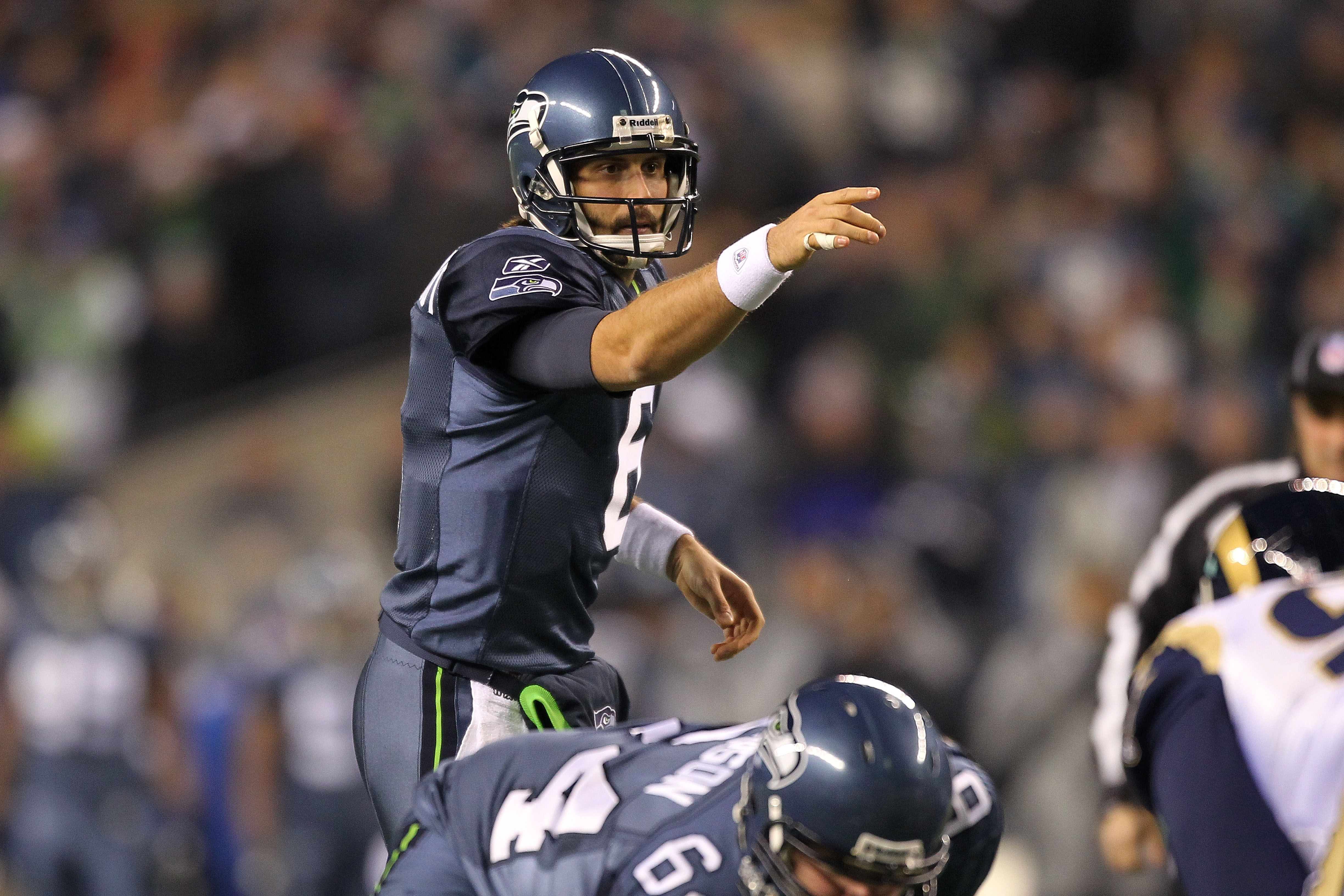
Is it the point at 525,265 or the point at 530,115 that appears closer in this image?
the point at 525,265

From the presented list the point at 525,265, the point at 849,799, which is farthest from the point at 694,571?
the point at 849,799

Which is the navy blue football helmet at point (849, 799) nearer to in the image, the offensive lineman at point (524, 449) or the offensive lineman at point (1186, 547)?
the offensive lineman at point (524, 449)

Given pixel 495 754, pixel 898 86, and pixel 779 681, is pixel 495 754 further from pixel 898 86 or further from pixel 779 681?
pixel 898 86

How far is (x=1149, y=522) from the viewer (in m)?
8.34

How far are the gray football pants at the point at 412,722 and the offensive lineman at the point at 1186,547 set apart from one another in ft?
5.06

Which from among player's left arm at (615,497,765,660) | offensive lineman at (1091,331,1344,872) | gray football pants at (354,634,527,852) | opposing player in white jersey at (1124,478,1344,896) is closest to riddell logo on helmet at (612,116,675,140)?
player's left arm at (615,497,765,660)

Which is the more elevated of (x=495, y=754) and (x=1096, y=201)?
(x=495, y=754)

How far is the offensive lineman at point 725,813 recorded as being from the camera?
101 inches

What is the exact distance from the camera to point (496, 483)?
3465 millimetres

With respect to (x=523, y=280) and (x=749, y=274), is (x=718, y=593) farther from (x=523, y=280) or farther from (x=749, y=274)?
(x=749, y=274)

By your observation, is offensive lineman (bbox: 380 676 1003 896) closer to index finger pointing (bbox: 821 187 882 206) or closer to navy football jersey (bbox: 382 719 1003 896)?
navy football jersey (bbox: 382 719 1003 896)

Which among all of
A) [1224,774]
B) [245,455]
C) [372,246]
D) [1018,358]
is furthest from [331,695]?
[1224,774]

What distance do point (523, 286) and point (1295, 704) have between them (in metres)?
1.50

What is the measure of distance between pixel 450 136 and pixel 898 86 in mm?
2591
